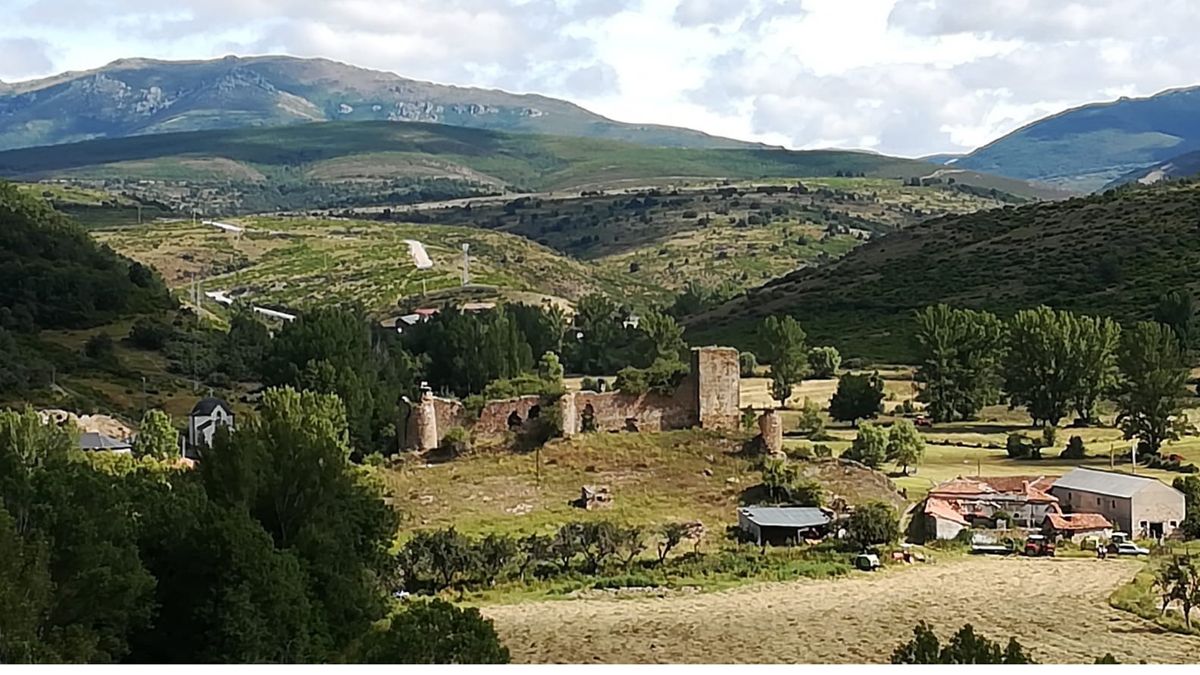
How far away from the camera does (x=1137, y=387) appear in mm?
53531

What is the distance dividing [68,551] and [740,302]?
89101 mm

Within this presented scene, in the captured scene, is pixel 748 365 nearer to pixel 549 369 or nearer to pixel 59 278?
pixel 549 369

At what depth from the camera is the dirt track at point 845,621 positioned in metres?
26.3

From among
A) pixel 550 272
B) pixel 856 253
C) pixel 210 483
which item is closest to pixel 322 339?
pixel 210 483

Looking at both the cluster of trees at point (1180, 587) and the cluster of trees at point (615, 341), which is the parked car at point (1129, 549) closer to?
the cluster of trees at point (1180, 587)

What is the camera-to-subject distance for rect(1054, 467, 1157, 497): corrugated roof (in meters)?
40.4

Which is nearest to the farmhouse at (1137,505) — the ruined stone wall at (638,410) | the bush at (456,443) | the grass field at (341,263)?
the ruined stone wall at (638,410)

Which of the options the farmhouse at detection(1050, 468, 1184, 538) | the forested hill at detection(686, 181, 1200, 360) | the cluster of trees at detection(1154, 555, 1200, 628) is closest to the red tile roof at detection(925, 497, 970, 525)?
the farmhouse at detection(1050, 468, 1184, 538)

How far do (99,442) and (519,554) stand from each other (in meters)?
19.9

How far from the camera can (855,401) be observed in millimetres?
63062

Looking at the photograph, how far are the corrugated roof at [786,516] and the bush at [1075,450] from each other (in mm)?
17593

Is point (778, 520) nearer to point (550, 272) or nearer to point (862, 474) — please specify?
point (862, 474)

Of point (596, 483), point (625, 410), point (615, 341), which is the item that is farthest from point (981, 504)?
point (615, 341)

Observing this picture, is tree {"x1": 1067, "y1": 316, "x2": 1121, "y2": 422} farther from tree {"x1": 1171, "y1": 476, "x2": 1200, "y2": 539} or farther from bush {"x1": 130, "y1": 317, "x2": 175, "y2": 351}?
bush {"x1": 130, "y1": 317, "x2": 175, "y2": 351}
